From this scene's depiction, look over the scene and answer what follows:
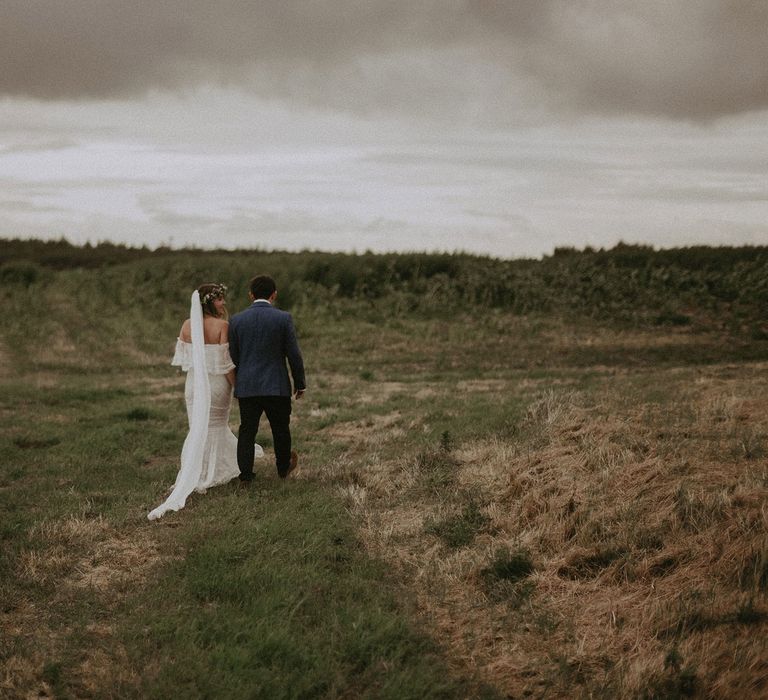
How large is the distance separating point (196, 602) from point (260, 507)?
225 centimetres

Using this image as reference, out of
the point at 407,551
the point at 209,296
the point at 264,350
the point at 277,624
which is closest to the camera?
the point at 277,624

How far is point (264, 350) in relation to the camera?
8320 mm

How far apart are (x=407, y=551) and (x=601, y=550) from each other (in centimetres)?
158

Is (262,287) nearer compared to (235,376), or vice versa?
(262,287)

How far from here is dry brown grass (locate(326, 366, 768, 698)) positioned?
4.30m

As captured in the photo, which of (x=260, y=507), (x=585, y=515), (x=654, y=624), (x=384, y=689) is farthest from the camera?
(x=260, y=507)

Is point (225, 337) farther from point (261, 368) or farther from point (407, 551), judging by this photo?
point (407, 551)

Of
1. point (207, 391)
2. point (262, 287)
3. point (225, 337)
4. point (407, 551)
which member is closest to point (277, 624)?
point (407, 551)

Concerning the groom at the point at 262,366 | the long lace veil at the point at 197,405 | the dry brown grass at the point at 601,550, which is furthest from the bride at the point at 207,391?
the dry brown grass at the point at 601,550

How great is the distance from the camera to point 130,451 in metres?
10.7

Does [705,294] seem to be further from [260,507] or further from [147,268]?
[260,507]

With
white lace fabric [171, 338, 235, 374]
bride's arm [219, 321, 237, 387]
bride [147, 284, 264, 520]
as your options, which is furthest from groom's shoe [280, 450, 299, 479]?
white lace fabric [171, 338, 235, 374]

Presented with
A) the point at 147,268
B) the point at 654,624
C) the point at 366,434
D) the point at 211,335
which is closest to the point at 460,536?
the point at 654,624

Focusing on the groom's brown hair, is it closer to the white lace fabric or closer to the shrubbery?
the white lace fabric
